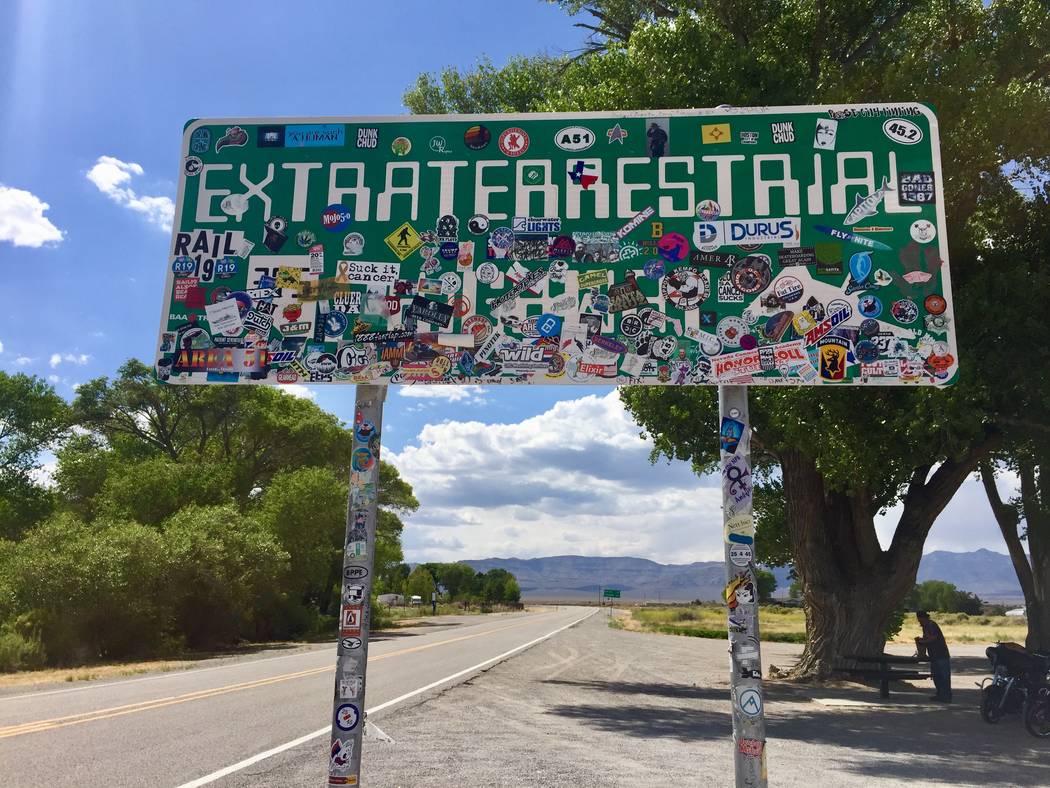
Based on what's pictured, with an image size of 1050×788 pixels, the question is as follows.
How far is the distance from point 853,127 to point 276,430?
4522cm

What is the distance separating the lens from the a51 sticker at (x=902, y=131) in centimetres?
486

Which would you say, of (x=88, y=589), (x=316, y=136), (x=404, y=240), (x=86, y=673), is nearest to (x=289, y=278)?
(x=404, y=240)

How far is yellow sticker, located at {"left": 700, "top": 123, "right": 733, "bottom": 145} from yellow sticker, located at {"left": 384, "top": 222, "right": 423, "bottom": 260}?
1936mm

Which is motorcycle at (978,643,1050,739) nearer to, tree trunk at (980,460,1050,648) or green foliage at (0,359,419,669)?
tree trunk at (980,460,1050,648)

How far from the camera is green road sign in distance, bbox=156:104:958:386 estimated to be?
184 inches

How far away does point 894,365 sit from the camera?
15.0 ft

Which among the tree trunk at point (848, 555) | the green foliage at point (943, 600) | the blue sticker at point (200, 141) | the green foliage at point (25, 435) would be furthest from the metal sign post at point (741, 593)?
the green foliage at point (943, 600)

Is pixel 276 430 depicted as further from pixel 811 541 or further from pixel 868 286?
pixel 868 286

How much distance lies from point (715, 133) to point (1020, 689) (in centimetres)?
1162

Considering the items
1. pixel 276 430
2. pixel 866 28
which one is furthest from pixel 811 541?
pixel 276 430

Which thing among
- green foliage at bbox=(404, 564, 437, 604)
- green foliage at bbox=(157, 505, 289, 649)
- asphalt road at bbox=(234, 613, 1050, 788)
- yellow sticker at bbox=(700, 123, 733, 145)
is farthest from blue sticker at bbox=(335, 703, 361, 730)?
green foliage at bbox=(404, 564, 437, 604)

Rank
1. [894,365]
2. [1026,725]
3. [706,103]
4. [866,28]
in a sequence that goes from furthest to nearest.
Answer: [866,28] → [706,103] → [1026,725] → [894,365]

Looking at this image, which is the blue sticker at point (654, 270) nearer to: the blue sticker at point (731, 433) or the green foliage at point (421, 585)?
the blue sticker at point (731, 433)

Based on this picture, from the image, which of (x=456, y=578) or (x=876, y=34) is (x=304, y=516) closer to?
(x=876, y=34)
